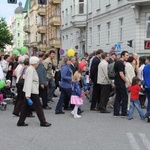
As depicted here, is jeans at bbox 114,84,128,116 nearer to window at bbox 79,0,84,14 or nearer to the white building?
the white building

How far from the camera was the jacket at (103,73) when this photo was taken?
10875 mm

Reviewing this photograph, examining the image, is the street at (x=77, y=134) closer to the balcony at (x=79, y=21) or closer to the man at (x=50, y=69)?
the man at (x=50, y=69)

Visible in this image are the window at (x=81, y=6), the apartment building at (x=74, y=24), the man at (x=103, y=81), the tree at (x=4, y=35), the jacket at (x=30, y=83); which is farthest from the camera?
the tree at (x=4, y=35)

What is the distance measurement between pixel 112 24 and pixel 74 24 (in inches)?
388

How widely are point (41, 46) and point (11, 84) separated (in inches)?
2033

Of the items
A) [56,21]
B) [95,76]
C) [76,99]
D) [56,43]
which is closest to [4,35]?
[56,43]

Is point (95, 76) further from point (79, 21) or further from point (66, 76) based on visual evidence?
point (79, 21)

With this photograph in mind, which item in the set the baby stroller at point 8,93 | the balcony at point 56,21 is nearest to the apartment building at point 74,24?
the balcony at point 56,21

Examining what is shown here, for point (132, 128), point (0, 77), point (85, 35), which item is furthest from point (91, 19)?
point (132, 128)

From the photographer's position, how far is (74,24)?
38.2 meters

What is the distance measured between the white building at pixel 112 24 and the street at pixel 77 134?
47.6 feet

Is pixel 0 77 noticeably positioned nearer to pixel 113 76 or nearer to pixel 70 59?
pixel 70 59

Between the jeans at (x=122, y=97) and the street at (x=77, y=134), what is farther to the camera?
the jeans at (x=122, y=97)

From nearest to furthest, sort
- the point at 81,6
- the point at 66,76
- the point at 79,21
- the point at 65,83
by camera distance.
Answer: the point at 66,76, the point at 65,83, the point at 79,21, the point at 81,6
